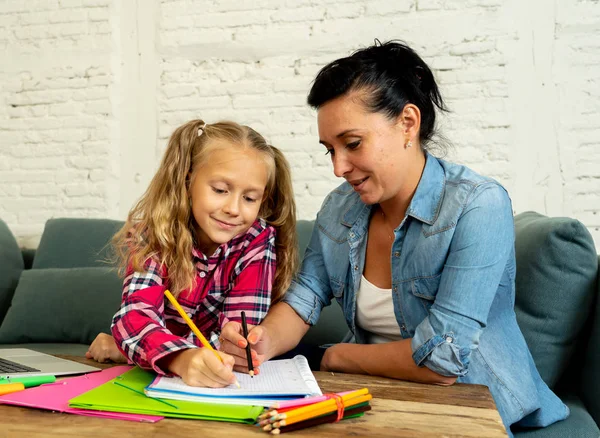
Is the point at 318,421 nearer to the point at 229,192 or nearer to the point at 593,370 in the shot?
the point at 229,192

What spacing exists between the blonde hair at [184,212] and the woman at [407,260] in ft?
0.35

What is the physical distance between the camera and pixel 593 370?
172cm

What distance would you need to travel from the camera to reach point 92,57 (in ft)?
10.6

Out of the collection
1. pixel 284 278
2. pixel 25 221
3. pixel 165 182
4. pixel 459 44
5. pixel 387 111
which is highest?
pixel 459 44

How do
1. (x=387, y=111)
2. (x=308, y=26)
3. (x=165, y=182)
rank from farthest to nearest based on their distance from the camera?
(x=308, y=26), (x=165, y=182), (x=387, y=111)

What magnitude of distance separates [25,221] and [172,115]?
3.15 feet

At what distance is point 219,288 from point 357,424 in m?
0.72

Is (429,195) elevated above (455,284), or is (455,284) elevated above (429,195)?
(429,195)

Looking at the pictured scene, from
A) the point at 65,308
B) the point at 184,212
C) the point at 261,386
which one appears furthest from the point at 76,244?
the point at 261,386

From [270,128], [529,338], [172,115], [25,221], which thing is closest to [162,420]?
[529,338]

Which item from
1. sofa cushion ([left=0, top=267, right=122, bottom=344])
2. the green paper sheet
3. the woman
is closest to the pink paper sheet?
the green paper sheet

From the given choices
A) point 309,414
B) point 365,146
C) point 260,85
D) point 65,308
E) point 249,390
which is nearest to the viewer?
point 309,414

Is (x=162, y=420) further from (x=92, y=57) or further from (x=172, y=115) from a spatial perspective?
(x=92, y=57)

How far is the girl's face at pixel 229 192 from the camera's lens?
1.54m
